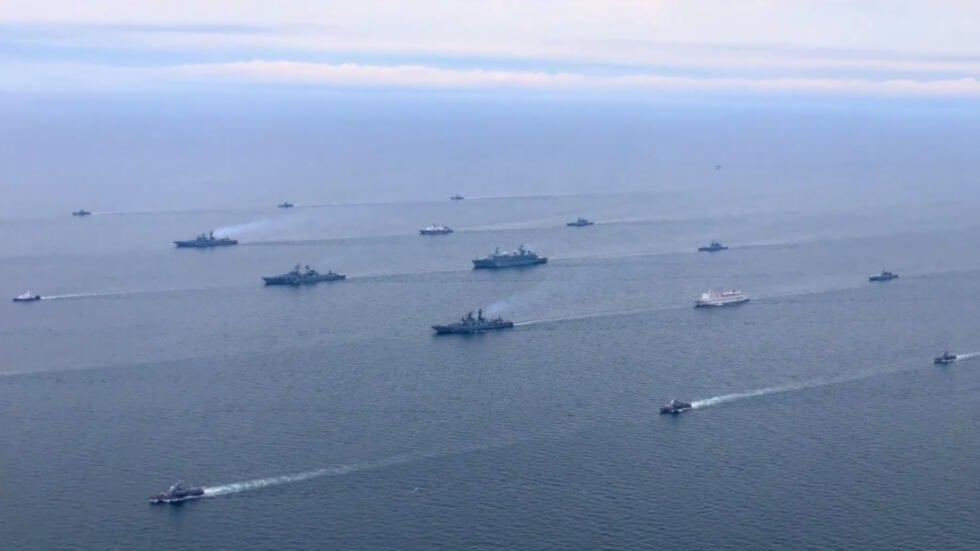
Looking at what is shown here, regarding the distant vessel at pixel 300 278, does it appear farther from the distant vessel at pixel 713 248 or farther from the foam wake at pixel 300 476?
the foam wake at pixel 300 476

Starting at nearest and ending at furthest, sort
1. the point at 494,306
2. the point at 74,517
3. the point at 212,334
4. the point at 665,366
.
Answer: the point at 74,517 → the point at 665,366 → the point at 212,334 → the point at 494,306

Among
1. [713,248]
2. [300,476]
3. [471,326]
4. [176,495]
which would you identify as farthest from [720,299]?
[176,495]

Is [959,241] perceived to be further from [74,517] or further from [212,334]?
[74,517]

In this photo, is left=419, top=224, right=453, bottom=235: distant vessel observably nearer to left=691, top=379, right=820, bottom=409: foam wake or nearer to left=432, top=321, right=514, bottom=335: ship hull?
left=432, top=321, right=514, bottom=335: ship hull

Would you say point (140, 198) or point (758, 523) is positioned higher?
point (140, 198)

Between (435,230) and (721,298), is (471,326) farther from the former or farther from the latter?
(435,230)

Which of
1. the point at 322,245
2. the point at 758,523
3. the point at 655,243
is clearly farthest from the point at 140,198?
the point at 758,523
